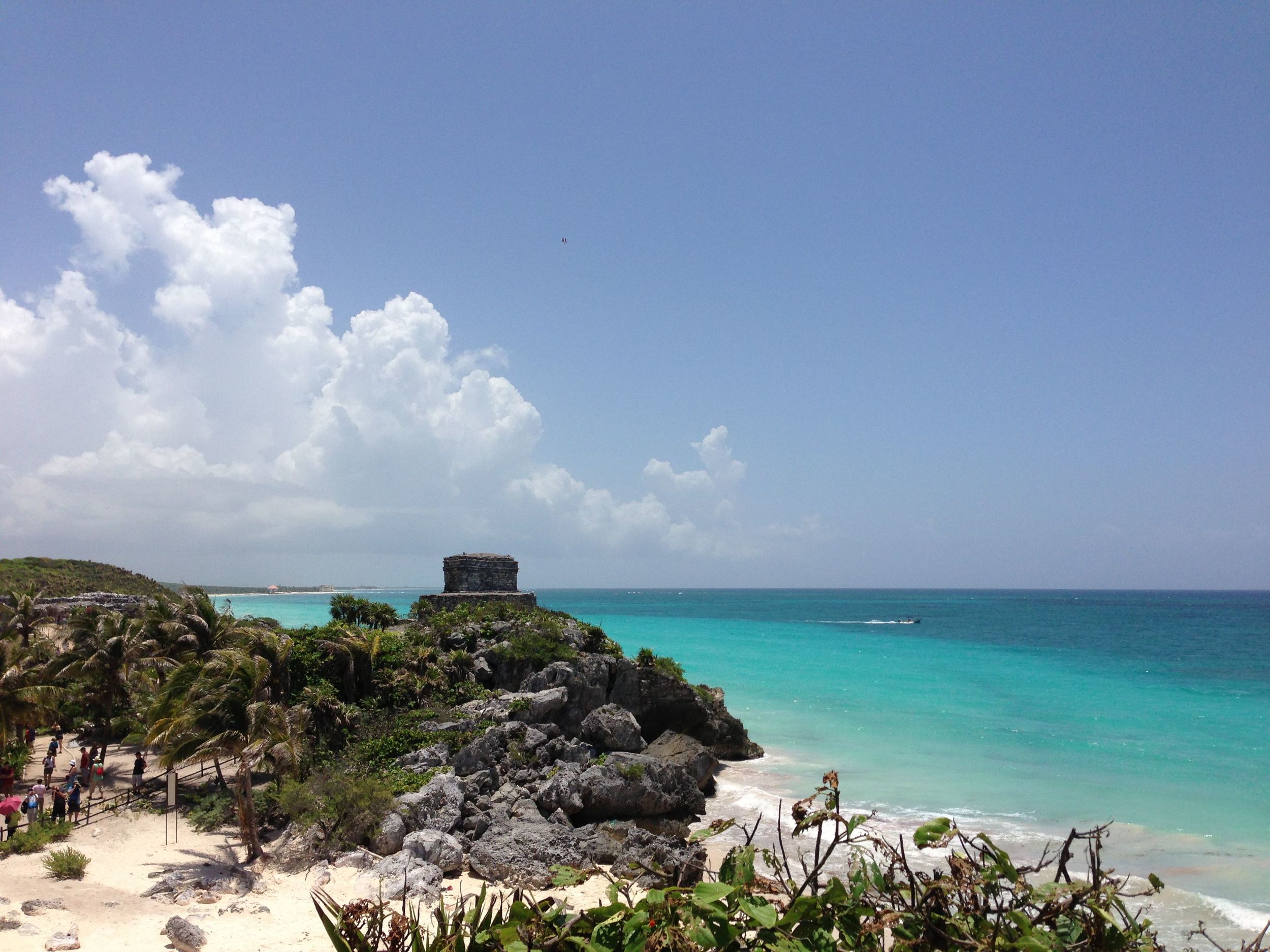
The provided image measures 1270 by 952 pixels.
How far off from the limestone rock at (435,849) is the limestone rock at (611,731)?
670cm

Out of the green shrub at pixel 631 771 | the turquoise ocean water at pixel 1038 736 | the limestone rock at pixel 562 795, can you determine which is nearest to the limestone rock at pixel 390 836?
the limestone rock at pixel 562 795

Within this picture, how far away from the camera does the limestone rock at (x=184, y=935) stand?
10406 millimetres

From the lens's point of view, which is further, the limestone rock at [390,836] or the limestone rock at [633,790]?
the limestone rock at [633,790]

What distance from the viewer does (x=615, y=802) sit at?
56.6ft

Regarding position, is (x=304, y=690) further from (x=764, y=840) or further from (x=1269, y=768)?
(x=1269, y=768)

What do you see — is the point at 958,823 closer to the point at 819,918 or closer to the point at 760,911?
the point at 819,918

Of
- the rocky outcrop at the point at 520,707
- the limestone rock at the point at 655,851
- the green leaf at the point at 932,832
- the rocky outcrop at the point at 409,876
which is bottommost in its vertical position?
the limestone rock at the point at 655,851

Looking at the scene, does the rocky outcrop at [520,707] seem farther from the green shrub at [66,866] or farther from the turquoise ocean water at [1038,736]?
the green shrub at [66,866]

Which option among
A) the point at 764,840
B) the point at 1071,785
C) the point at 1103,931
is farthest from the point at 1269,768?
the point at 1103,931

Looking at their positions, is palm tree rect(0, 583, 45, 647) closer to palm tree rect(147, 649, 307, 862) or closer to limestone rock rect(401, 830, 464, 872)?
palm tree rect(147, 649, 307, 862)

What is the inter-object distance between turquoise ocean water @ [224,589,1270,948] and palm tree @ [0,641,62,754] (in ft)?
52.5

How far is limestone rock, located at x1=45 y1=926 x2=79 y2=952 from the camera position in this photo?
10000 millimetres

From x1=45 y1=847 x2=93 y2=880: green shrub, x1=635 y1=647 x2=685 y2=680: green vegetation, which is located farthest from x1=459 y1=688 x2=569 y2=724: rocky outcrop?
x1=45 y1=847 x2=93 y2=880: green shrub

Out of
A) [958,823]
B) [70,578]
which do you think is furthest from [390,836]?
[70,578]
